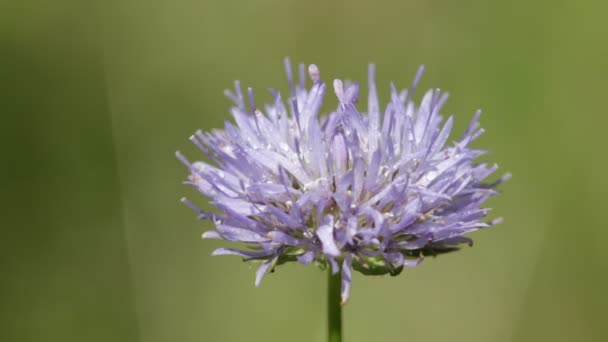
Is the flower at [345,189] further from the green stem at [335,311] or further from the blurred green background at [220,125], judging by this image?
the blurred green background at [220,125]

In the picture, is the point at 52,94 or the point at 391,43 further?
the point at 391,43

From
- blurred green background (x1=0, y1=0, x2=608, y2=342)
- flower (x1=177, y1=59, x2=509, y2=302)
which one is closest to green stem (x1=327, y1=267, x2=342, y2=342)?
flower (x1=177, y1=59, x2=509, y2=302)

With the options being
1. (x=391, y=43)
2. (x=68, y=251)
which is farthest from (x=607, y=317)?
(x=68, y=251)

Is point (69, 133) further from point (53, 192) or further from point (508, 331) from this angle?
point (508, 331)

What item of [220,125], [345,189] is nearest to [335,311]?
[345,189]

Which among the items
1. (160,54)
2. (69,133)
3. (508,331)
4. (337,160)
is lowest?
(508,331)

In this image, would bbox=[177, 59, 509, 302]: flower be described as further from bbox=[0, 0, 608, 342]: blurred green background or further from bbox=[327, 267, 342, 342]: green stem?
bbox=[0, 0, 608, 342]: blurred green background

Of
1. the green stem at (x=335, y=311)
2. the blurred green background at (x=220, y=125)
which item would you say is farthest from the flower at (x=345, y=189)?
the blurred green background at (x=220, y=125)
